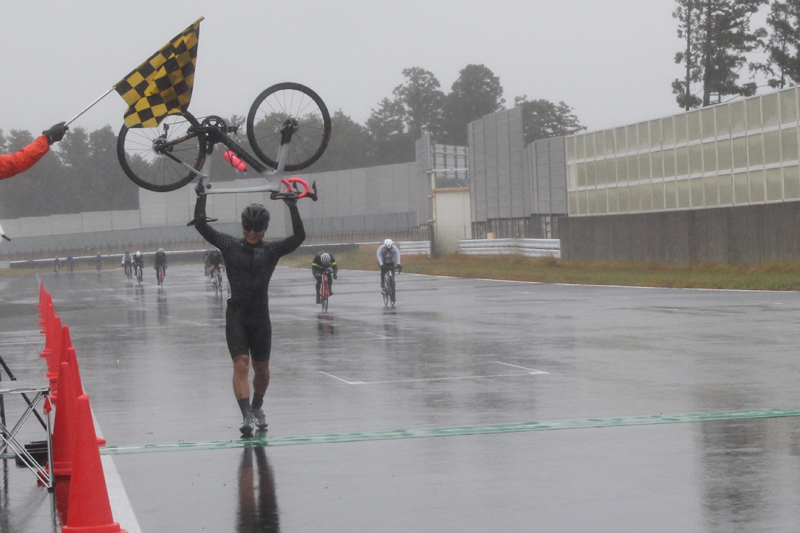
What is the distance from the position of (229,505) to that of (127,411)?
14.9 ft

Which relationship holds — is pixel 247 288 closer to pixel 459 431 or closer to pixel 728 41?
pixel 459 431

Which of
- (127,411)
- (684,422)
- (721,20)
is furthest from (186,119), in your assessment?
(721,20)

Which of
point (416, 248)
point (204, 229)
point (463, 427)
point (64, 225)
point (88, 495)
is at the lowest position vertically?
point (463, 427)

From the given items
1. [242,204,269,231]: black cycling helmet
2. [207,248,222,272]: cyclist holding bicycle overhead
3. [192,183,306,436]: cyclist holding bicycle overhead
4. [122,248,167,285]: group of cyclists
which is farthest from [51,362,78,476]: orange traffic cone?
[122,248,167,285]: group of cyclists

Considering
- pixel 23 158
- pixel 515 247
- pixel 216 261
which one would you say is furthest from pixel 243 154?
pixel 515 247

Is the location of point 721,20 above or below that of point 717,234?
above

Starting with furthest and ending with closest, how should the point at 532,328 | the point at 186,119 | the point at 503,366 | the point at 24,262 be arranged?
the point at 24,262 < the point at 532,328 < the point at 503,366 < the point at 186,119

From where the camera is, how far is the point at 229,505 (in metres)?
6.74

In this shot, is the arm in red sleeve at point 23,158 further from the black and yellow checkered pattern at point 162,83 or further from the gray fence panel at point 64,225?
the gray fence panel at point 64,225

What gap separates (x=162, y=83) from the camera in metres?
9.83

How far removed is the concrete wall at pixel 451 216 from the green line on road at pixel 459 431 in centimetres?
6013

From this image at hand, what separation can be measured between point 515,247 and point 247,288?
4588 centimetres

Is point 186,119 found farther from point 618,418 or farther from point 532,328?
point 532,328

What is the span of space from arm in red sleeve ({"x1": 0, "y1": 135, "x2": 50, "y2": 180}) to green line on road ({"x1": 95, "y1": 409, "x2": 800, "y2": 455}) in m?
2.34
